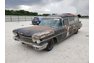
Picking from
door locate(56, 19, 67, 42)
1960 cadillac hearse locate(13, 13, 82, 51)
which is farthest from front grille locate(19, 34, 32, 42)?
door locate(56, 19, 67, 42)

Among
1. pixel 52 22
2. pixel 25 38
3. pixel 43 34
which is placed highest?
pixel 52 22

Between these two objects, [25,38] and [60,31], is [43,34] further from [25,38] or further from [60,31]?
[60,31]

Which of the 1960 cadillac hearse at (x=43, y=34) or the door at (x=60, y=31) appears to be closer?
the 1960 cadillac hearse at (x=43, y=34)

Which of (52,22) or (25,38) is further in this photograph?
(52,22)

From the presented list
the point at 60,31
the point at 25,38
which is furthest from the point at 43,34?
the point at 60,31

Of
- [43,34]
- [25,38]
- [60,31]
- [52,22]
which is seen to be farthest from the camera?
[52,22]

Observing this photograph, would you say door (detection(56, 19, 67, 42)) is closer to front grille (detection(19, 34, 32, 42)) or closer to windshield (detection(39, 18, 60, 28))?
windshield (detection(39, 18, 60, 28))

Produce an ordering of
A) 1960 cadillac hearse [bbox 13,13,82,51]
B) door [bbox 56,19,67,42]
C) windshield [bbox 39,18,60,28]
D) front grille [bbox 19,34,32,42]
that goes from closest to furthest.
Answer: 1960 cadillac hearse [bbox 13,13,82,51], front grille [bbox 19,34,32,42], door [bbox 56,19,67,42], windshield [bbox 39,18,60,28]

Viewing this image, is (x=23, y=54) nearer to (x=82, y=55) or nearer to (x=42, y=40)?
(x=42, y=40)

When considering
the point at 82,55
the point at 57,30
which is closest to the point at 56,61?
the point at 82,55

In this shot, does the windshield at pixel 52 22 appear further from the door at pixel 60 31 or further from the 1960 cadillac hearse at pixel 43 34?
the door at pixel 60 31

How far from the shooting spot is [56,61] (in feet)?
8.21

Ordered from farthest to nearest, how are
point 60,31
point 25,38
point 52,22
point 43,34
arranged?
1. point 52,22
2. point 60,31
3. point 25,38
4. point 43,34

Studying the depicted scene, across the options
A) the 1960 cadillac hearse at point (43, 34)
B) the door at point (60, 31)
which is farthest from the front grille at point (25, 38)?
the door at point (60, 31)
